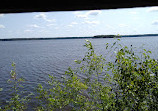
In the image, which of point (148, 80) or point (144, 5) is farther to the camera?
point (148, 80)

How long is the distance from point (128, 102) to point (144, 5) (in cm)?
196

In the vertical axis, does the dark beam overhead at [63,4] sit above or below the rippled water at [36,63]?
above

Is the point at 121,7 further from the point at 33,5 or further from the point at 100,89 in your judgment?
the point at 100,89

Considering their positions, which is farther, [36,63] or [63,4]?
[36,63]

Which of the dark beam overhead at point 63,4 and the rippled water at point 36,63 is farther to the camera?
the rippled water at point 36,63

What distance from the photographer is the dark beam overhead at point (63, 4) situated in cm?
124

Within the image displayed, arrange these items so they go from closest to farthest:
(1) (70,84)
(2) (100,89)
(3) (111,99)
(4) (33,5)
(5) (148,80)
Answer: (4) (33,5) < (5) (148,80) < (3) (111,99) < (2) (100,89) < (1) (70,84)

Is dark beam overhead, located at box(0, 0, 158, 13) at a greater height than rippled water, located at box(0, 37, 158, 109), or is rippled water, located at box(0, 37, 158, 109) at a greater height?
dark beam overhead, located at box(0, 0, 158, 13)

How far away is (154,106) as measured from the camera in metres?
2.76

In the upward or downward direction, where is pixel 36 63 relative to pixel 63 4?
downward

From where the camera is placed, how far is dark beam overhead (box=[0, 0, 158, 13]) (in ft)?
4.08

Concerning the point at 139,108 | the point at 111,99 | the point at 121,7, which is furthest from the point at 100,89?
the point at 121,7

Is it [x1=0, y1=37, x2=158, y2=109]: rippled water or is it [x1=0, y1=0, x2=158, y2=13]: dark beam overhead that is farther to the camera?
[x1=0, y1=37, x2=158, y2=109]: rippled water

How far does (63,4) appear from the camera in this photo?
1276 mm
